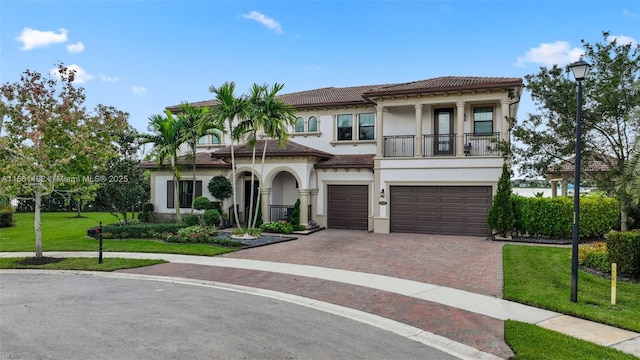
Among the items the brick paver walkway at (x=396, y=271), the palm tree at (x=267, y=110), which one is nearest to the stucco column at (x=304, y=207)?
the brick paver walkway at (x=396, y=271)

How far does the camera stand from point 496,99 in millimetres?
19359

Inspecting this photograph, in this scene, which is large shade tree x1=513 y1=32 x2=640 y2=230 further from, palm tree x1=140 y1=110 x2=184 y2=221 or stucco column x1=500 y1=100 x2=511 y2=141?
palm tree x1=140 y1=110 x2=184 y2=221

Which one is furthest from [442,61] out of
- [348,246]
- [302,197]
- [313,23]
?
[348,246]

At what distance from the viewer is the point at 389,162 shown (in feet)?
68.6

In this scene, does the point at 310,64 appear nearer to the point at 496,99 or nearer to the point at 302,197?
the point at 302,197

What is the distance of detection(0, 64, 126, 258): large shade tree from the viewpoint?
1338 centimetres

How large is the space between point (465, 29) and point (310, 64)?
1297cm

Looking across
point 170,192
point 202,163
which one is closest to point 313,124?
point 202,163

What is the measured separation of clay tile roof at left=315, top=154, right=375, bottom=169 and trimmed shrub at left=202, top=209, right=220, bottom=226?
19.9ft

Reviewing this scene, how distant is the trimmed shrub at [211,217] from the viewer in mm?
21047

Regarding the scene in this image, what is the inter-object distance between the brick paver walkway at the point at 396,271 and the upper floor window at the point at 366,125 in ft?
20.4

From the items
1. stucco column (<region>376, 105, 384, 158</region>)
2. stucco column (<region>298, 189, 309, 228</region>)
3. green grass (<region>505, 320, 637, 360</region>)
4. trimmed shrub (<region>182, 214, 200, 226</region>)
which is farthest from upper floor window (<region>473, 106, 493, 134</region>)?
trimmed shrub (<region>182, 214, 200, 226</region>)

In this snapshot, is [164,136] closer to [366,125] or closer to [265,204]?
[265,204]

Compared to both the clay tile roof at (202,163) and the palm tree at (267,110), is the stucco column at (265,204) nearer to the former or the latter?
the clay tile roof at (202,163)
